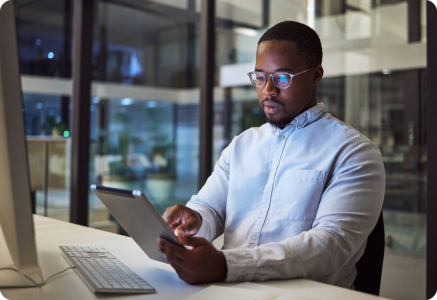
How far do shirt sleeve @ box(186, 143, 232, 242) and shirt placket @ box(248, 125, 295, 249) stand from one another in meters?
0.19

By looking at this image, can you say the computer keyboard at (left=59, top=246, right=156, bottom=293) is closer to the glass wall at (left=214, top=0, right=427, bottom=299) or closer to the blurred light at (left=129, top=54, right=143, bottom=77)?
the glass wall at (left=214, top=0, right=427, bottom=299)

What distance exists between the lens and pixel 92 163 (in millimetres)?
3760

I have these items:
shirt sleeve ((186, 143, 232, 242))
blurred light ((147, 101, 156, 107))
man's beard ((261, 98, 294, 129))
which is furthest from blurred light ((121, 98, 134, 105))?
man's beard ((261, 98, 294, 129))

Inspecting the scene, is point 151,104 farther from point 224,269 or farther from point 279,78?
point 224,269

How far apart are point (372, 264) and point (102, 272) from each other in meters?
0.80

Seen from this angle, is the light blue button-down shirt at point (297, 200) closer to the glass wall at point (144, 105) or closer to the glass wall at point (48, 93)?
the glass wall at point (144, 105)

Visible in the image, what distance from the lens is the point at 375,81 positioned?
2.78 m

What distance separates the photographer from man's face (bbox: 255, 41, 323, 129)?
1.37 metres

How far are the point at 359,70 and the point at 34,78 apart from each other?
2760 mm

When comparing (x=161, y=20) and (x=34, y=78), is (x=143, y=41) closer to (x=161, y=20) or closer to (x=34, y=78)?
(x=161, y=20)

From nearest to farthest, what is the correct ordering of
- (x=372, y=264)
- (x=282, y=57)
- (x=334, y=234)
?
(x=334, y=234) → (x=372, y=264) → (x=282, y=57)

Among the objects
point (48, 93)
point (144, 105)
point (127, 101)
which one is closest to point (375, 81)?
point (144, 105)

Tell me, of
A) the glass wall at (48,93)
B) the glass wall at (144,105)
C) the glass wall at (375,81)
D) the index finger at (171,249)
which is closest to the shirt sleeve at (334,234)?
the index finger at (171,249)

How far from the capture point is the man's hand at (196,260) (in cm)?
93
